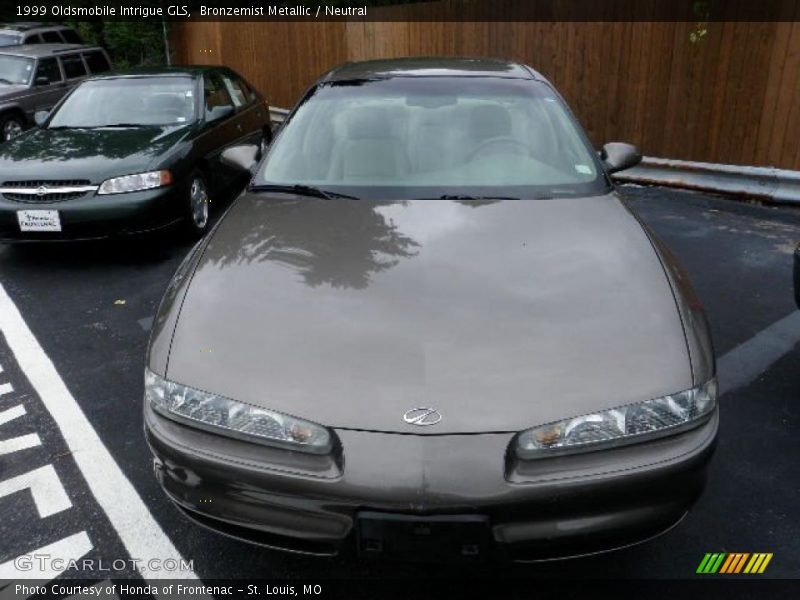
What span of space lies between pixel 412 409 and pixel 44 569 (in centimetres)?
154

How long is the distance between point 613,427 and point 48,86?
36.6 feet

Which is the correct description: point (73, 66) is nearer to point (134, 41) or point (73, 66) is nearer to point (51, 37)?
point (51, 37)

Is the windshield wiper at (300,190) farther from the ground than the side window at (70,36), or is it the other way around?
the side window at (70,36)

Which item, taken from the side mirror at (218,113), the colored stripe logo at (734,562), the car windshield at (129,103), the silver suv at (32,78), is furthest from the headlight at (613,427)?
the silver suv at (32,78)

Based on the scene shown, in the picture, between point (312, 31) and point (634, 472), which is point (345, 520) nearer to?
point (634, 472)

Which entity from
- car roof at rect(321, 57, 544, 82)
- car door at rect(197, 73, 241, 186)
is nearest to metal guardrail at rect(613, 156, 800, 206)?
car roof at rect(321, 57, 544, 82)

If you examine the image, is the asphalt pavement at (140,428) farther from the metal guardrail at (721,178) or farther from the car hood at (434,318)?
the metal guardrail at (721,178)

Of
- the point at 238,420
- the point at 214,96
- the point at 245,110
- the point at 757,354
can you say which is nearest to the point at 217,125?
the point at 214,96

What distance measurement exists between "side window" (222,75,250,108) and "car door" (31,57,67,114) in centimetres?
429

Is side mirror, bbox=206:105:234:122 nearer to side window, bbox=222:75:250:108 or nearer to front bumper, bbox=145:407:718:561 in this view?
side window, bbox=222:75:250:108

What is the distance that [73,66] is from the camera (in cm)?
1112

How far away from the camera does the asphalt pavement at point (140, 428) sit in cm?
247

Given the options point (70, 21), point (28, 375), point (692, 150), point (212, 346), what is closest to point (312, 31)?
point (692, 150)

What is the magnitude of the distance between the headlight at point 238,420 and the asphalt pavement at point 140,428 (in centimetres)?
41
